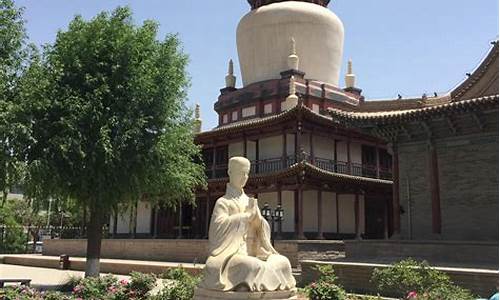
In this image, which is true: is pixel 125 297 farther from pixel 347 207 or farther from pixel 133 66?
pixel 347 207

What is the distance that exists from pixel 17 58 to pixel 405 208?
13.7m

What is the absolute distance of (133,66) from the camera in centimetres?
1559

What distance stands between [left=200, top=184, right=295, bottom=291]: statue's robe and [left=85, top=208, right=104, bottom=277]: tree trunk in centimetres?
899

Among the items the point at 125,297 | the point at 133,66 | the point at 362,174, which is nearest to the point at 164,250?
the point at 362,174

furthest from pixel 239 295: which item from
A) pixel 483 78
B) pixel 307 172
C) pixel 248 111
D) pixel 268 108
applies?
pixel 248 111

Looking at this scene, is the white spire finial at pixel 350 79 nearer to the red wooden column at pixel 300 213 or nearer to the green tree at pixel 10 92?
the red wooden column at pixel 300 213

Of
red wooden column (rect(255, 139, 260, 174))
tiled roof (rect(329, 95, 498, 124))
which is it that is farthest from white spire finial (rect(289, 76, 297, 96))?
tiled roof (rect(329, 95, 498, 124))

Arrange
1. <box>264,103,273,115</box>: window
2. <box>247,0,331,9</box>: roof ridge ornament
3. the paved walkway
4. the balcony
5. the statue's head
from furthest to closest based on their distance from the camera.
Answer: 1. <box>247,0,331,9</box>: roof ridge ornament
2. <box>264,103,273,115</box>: window
3. the balcony
4. the paved walkway
5. the statue's head

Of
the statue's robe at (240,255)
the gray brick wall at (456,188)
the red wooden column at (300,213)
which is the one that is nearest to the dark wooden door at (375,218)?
the red wooden column at (300,213)

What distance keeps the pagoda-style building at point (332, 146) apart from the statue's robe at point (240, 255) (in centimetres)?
1092

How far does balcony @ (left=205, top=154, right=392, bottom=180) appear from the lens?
90.8ft

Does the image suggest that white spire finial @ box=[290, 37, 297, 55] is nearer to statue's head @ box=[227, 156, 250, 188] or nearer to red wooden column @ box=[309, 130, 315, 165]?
red wooden column @ box=[309, 130, 315, 165]

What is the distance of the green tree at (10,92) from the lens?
44.6ft

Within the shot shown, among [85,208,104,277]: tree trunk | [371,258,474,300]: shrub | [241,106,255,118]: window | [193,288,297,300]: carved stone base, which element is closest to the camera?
[193,288,297,300]: carved stone base
